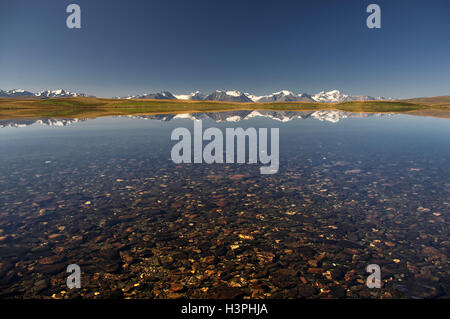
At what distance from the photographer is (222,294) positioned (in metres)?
7.70

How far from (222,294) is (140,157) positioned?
2172 cm

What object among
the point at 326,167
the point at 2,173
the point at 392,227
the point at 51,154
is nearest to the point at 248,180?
the point at 326,167

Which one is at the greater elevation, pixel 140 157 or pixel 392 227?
pixel 140 157

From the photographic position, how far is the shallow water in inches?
320

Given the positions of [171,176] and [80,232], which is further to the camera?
[171,176]

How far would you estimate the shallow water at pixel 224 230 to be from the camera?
8125mm

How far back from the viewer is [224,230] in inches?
460
